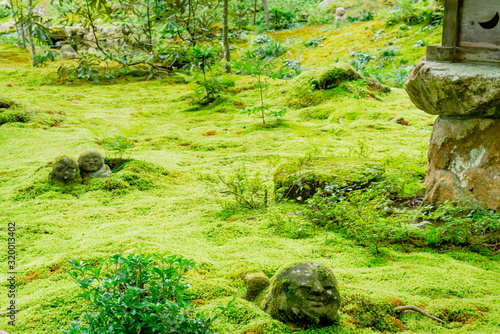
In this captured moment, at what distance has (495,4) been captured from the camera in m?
3.92

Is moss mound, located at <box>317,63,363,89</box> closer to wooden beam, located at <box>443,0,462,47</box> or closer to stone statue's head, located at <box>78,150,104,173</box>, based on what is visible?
wooden beam, located at <box>443,0,462,47</box>

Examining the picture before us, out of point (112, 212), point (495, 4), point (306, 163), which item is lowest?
point (112, 212)

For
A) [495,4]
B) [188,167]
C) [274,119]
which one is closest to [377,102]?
[274,119]

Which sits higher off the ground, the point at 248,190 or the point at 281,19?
the point at 281,19

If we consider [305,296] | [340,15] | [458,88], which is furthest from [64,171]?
[340,15]

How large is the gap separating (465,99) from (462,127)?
1.13 ft

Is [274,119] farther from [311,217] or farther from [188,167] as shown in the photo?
[311,217]

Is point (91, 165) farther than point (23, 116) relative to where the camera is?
No

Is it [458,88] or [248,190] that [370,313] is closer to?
[458,88]

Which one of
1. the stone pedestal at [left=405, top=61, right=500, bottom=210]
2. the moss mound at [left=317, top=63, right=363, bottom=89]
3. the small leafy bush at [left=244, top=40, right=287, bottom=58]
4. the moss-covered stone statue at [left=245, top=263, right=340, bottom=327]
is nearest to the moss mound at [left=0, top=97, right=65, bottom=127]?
the moss mound at [left=317, top=63, right=363, bottom=89]

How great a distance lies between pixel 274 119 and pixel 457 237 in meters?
5.11

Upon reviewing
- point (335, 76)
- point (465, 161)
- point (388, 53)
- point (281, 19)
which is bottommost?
point (465, 161)

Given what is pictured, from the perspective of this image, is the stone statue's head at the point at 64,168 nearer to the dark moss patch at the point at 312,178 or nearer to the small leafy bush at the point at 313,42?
the dark moss patch at the point at 312,178

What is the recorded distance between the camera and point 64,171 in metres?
5.36
